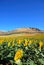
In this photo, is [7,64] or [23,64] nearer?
[23,64]

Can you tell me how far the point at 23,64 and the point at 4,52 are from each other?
132cm

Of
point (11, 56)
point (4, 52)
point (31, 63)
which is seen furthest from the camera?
point (4, 52)

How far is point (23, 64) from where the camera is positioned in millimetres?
3895

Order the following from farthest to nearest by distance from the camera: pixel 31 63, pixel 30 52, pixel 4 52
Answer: pixel 30 52 < pixel 4 52 < pixel 31 63

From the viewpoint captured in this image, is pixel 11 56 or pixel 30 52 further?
pixel 30 52

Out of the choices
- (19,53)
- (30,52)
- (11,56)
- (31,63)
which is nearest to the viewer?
(19,53)

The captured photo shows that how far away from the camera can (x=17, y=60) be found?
3822mm

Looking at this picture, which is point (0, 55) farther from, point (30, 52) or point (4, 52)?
point (30, 52)

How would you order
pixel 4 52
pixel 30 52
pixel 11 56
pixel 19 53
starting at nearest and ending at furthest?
1. pixel 19 53
2. pixel 11 56
3. pixel 4 52
4. pixel 30 52

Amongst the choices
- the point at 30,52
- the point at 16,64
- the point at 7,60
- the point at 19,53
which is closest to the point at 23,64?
the point at 16,64

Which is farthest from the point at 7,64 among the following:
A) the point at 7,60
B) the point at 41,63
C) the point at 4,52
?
the point at 41,63

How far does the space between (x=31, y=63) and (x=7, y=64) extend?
979mm

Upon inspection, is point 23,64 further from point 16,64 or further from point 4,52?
point 4,52

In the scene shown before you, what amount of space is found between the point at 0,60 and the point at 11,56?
394mm
